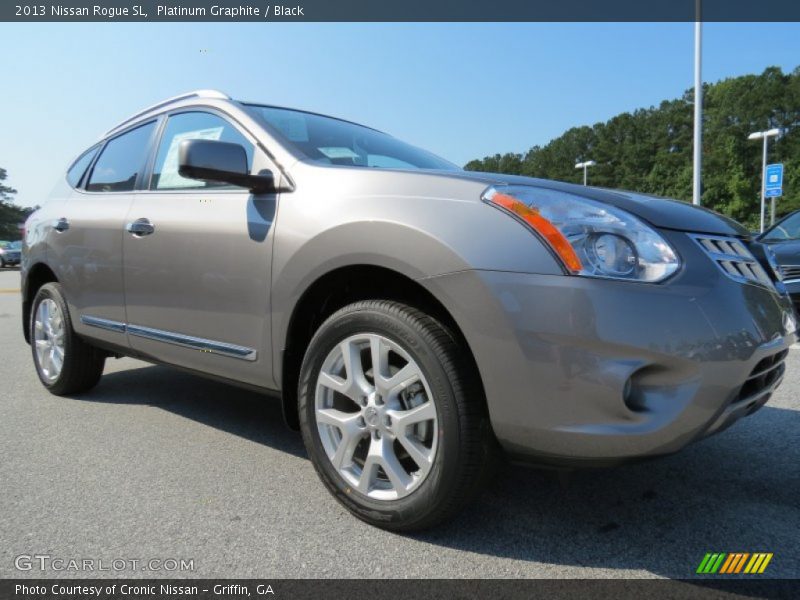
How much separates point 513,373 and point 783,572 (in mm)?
1003

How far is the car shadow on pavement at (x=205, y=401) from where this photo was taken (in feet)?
10.6

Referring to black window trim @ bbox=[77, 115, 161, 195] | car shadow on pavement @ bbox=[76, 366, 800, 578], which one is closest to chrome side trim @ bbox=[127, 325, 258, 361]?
car shadow on pavement @ bbox=[76, 366, 800, 578]

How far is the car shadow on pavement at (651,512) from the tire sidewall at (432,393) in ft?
0.52

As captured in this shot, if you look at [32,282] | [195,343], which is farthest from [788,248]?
[32,282]

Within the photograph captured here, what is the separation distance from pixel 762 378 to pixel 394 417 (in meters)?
1.18

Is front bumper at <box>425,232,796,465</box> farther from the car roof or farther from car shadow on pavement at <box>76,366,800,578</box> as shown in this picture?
the car roof

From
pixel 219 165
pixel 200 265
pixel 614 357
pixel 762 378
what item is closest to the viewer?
pixel 614 357

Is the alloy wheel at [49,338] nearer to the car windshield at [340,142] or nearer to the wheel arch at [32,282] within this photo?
the wheel arch at [32,282]

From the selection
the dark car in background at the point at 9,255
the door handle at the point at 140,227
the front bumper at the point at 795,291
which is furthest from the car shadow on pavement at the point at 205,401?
the dark car in background at the point at 9,255

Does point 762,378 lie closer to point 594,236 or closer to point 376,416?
point 594,236

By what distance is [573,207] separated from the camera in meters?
1.87

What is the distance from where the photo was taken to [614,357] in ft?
5.57

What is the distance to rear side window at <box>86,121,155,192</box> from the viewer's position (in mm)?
3434

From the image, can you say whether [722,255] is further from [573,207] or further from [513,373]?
[513,373]
